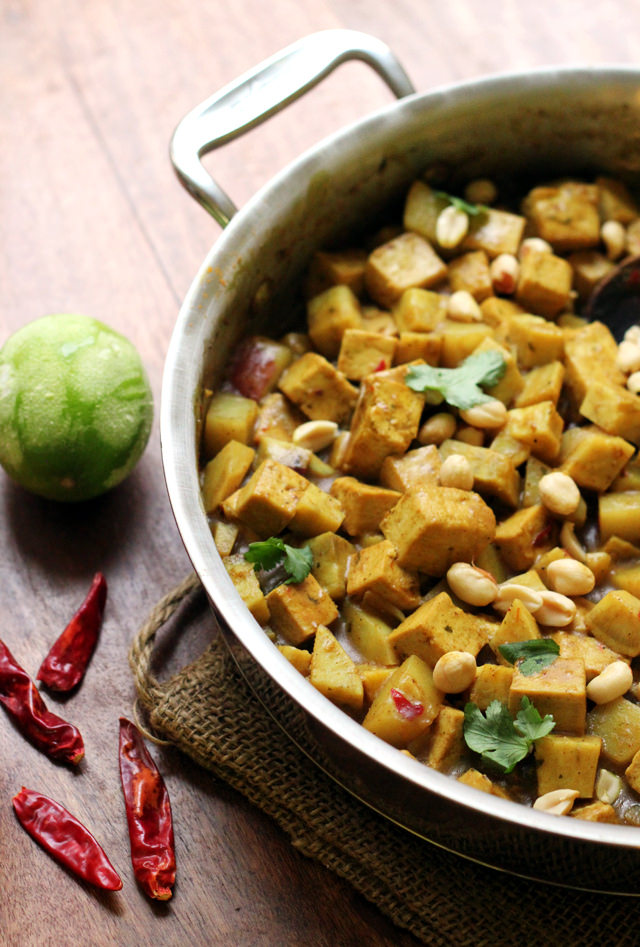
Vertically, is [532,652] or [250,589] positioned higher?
[250,589]

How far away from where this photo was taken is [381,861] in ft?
5.08

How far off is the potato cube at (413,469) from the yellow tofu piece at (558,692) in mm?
406

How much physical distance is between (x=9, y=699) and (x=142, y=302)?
3.27 feet

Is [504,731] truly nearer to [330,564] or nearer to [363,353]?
[330,564]

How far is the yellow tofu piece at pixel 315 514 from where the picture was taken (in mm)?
1640

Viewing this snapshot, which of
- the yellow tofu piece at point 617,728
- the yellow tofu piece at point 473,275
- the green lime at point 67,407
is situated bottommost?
the yellow tofu piece at point 617,728

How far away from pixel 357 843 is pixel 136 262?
4.80 ft

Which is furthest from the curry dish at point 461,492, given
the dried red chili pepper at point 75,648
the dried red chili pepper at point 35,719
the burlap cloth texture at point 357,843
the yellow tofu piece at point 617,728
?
the dried red chili pepper at point 35,719

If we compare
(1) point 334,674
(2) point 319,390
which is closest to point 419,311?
(2) point 319,390

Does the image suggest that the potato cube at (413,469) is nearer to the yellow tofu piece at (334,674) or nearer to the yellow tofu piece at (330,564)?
the yellow tofu piece at (330,564)

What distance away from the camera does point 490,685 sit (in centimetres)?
153

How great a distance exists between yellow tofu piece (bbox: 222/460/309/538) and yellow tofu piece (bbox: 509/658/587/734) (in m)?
0.49

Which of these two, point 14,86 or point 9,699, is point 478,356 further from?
point 14,86

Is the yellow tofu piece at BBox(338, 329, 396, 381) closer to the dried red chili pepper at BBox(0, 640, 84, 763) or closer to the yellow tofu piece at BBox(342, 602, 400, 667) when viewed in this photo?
the yellow tofu piece at BBox(342, 602, 400, 667)
